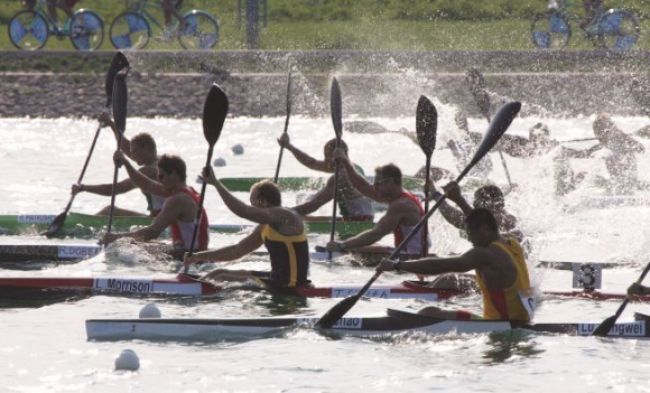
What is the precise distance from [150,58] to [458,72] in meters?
5.80

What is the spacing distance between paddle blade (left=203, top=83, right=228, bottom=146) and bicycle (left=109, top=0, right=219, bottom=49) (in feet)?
55.4

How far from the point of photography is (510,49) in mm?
32281

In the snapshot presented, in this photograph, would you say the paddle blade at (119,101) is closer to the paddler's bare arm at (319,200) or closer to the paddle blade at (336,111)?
the paddler's bare arm at (319,200)

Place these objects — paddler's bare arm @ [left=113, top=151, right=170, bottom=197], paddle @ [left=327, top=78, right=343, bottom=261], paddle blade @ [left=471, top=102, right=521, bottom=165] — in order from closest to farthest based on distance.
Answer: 1. paddle blade @ [left=471, top=102, right=521, bottom=165]
2. paddle @ [left=327, top=78, right=343, bottom=261]
3. paddler's bare arm @ [left=113, top=151, right=170, bottom=197]

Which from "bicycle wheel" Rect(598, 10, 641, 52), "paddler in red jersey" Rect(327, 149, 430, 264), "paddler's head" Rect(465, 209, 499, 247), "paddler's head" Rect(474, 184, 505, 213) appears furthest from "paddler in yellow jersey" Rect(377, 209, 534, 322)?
"bicycle wheel" Rect(598, 10, 641, 52)

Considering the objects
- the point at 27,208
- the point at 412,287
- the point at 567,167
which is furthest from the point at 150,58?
the point at 412,287

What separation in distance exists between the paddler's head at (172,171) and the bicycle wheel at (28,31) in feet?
56.0

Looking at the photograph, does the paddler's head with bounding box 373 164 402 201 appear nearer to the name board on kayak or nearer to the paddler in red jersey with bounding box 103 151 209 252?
the paddler in red jersey with bounding box 103 151 209 252

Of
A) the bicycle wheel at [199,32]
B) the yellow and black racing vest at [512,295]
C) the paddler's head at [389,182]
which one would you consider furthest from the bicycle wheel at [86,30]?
the yellow and black racing vest at [512,295]

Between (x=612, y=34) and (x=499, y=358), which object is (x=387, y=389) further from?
(x=612, y=34)

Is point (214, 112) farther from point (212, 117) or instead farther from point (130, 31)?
point (130, 31)

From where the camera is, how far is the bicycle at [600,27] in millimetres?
30406

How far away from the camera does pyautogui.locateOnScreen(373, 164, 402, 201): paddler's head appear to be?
13789 mm

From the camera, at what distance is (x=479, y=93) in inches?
741
